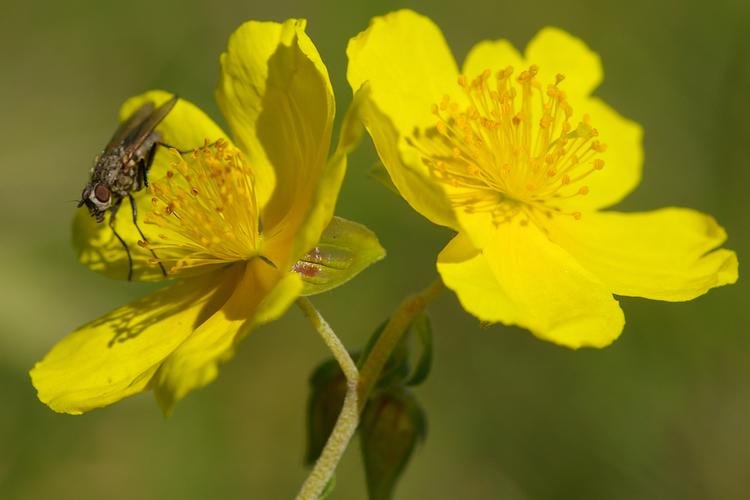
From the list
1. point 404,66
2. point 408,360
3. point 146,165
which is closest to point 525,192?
point 404,66

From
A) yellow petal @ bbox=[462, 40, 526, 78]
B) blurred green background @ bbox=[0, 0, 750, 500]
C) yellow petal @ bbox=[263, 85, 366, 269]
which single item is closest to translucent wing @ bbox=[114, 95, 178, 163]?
yellow petal @ bbox=[263, 85, 366, 269]

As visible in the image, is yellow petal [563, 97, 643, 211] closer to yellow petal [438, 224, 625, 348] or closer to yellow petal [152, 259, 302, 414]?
yellow petal [438, 224, 625, 348]

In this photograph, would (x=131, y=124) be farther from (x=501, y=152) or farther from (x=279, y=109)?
(x=501, y=152)

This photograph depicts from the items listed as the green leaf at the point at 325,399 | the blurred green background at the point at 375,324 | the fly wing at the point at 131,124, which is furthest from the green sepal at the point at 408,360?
the blurred green background at the point at 375,324

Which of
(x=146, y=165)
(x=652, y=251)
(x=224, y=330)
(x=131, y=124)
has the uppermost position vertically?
(x=131, y=124)

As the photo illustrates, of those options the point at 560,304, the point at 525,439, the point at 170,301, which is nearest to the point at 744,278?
the point at 525,439

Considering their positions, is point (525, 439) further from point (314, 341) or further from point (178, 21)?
point (178, 21)
